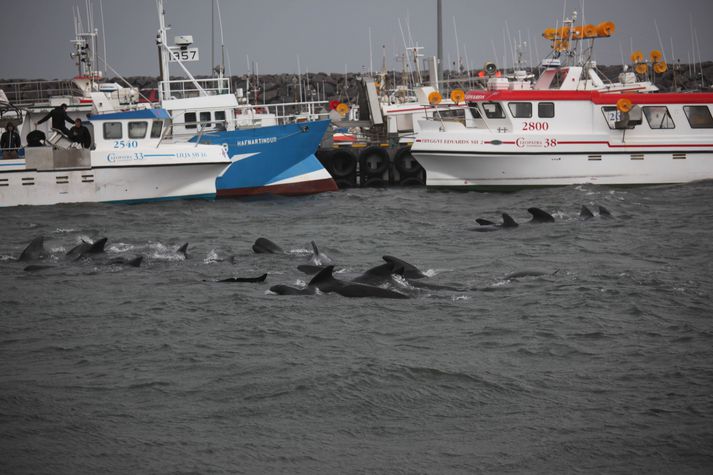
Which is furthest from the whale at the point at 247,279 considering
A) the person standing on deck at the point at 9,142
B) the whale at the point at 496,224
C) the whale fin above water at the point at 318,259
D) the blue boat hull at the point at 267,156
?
the person standing on deck at the point at 9,142

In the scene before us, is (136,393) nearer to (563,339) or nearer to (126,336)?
(126,336)

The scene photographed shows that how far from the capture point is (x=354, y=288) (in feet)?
55.7

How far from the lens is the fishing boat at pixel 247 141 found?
3325 centimetres

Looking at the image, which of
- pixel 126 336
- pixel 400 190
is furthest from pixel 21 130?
pixel 126 336

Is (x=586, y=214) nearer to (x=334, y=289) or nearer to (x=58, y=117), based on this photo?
(x=334, y=289)

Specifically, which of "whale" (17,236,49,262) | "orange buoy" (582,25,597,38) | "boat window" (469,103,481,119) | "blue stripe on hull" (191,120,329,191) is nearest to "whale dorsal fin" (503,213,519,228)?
"boat window" (469,103,481,119)

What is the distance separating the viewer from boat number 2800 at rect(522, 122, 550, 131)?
32.9m

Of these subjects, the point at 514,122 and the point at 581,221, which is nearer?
the point at 581,221

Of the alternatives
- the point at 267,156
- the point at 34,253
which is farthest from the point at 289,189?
the point at 34,253

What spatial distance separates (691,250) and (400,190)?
51.9ft

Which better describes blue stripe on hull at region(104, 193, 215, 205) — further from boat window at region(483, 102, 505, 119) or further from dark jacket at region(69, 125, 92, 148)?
boat window at region(483, 102, 505, 119)

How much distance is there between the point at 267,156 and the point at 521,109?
841 centimetres

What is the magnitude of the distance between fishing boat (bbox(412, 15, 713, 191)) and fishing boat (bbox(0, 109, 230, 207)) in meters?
7.70

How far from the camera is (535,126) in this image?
33.0m
